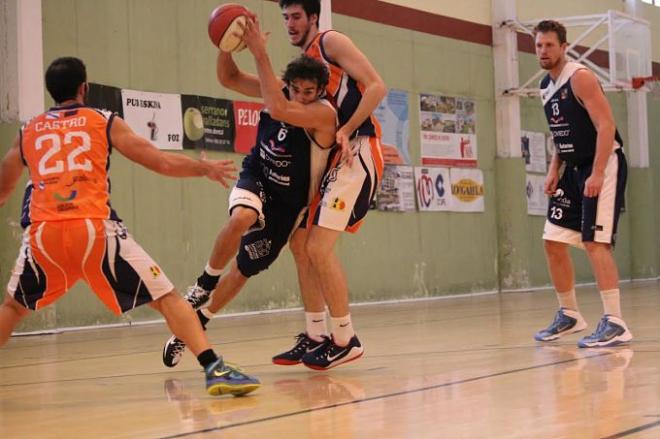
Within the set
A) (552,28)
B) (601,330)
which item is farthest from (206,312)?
(552,28)

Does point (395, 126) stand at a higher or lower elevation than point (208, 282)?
higher

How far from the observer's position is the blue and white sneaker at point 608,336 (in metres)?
6.56

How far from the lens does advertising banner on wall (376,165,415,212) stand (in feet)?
47.2

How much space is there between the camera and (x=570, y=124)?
6.97m

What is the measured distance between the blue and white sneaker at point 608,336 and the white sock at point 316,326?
1.59 meters

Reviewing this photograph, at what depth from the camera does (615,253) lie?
19.1 metres

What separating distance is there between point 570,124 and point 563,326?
1.28 metres

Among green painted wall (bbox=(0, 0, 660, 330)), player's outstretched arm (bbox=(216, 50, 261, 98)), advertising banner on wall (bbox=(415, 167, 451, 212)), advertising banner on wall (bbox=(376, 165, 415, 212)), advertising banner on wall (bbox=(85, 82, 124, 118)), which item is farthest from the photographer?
advertising banner on wall (bbox=(415, 167, 451, 212))

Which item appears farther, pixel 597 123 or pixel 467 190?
pixel 467 190

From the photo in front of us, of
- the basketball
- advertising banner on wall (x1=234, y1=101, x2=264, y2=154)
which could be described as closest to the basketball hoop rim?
advertising banner on wall (x1=234, y1=101, x2=264, y2=154)

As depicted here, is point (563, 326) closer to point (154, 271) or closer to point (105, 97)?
point (154, 271)

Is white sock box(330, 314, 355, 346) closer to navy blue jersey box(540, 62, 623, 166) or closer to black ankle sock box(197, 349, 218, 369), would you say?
black ankle sock box(197, 349, 218, 369)

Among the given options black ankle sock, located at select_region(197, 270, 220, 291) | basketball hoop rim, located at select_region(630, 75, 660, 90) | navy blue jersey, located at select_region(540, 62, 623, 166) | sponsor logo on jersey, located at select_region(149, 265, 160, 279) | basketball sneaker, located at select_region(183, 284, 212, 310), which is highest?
basketball hoop rim, located at select_region(630, 75, 660, 90)

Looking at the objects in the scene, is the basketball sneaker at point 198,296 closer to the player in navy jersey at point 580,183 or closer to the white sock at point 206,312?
Result: the white sock at point 206,312
